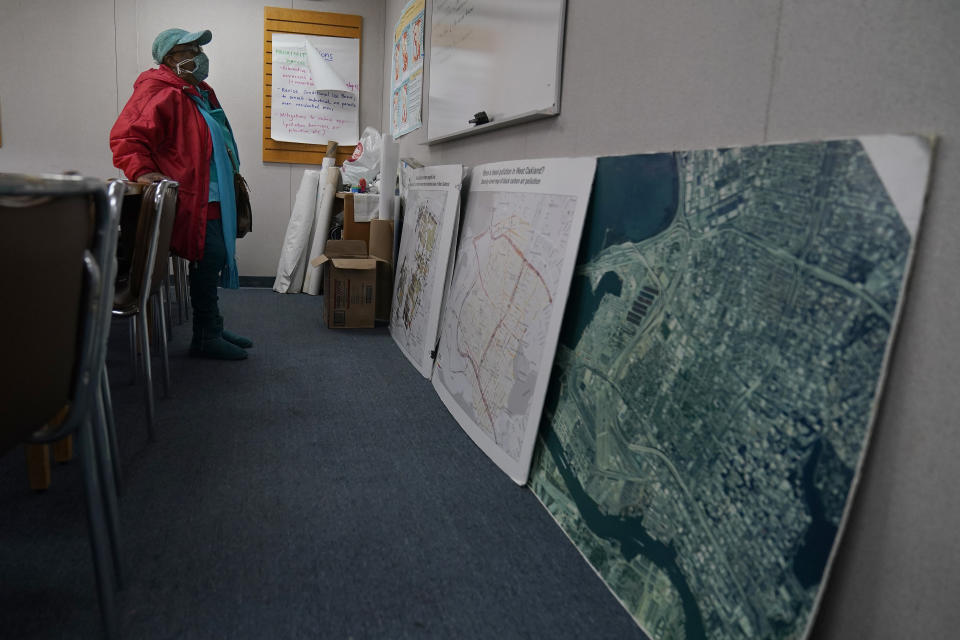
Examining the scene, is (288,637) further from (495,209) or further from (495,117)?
(495,117)

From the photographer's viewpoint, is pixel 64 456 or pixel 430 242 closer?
pixel 64 456

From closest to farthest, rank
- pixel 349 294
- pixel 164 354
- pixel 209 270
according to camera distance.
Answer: pixel 164 354
pixel 209 270
pixel 349 294

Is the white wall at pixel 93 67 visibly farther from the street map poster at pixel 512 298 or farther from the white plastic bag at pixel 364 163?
the street map poster at pixel 512 298

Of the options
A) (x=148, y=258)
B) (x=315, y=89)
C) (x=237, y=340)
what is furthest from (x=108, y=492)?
(x=315, y=89)

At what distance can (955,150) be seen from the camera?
822 mm

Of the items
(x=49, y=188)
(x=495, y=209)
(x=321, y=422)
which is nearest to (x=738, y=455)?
(x=49, y=188)

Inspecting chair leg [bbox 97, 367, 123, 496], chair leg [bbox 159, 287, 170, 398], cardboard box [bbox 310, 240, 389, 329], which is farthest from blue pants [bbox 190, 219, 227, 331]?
chair leg [bbox 97, 367, 123, 496]

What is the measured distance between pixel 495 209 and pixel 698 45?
3.17 feet

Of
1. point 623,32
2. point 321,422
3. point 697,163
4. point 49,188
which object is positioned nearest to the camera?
point 49,188

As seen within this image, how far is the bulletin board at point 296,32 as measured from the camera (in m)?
4.96

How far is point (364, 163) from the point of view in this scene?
4.67 meters

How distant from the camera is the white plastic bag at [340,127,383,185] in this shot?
15.2ft

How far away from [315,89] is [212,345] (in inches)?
116

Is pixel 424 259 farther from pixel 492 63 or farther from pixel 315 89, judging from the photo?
pixel 315 89
